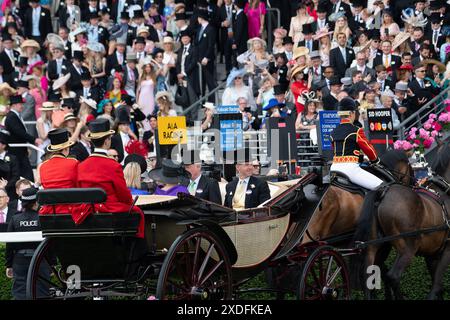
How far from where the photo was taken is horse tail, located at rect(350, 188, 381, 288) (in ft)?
46.7

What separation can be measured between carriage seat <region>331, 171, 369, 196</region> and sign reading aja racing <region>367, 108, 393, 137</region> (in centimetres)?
422

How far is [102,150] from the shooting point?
12406 mm

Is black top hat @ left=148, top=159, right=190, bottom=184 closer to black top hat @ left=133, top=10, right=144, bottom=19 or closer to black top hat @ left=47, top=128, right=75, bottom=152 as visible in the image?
black top hat @ left=47, top=128, right=75, bottom=152

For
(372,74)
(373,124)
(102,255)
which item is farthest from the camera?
(372,74)

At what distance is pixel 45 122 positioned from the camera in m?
23.6

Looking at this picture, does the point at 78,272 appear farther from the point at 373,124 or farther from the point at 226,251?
the point at 373,124

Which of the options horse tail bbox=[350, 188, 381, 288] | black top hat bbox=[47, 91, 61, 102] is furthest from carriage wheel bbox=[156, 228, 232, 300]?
black top hat bbox=[47, 91, 61, 102]

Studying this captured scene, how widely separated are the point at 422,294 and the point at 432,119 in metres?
6.63

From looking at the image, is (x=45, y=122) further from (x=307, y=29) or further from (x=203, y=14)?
(x=307, y=29)

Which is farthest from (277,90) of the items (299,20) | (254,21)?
(254,21)

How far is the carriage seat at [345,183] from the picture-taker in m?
14.9

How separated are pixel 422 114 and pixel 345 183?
8.55 meters

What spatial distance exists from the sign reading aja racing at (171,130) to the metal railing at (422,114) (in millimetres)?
4319

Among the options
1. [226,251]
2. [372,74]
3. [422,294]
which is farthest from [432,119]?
[226,251]
